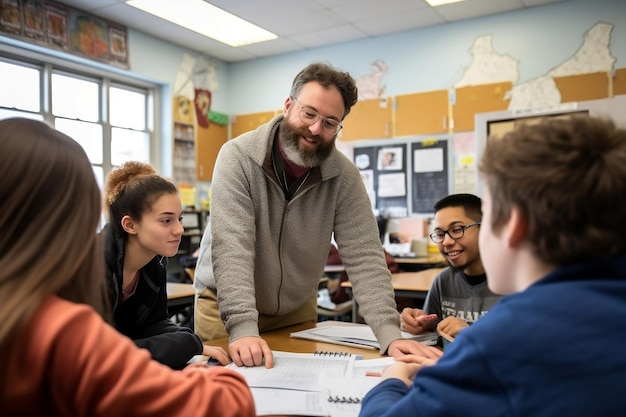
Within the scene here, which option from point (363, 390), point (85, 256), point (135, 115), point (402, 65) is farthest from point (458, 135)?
point (85, 256)

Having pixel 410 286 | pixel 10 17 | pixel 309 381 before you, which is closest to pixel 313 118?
pixel 309 381

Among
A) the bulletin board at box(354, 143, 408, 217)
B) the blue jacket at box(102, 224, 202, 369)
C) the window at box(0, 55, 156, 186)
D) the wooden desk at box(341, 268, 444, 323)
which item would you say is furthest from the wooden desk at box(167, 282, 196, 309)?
the bulletin board at box(354, 143, 408, 217)

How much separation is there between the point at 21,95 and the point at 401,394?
4793 millimetres

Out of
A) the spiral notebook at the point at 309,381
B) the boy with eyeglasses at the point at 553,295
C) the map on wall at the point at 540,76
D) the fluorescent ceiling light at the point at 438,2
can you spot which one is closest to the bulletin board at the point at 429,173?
the map on wall at the point at 540,76

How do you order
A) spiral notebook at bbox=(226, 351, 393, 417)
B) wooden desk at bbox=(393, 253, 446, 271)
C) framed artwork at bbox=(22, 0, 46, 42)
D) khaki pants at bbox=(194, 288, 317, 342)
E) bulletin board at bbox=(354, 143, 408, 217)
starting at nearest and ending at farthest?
spiral notebook at bbox=(226, 351, 393, 417)
khaki pants at bbox=(194, 288, 317, 342)
framed artwork at bbox=(22, 0, 46, 42)
wooden desk at bbox=(393, 253, 446, 271)
bulletin board at bbox=(354, 143, 408, 217)

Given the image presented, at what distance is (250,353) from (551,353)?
28.2 inches

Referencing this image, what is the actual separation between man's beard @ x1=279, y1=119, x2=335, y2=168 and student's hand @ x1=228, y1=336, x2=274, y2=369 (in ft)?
1.90

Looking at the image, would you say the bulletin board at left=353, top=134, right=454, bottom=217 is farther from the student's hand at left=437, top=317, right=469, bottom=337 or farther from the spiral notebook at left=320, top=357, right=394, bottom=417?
the spiral notebook at left=320, top=357, right=394, bottom=417

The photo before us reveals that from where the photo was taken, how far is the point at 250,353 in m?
1.16

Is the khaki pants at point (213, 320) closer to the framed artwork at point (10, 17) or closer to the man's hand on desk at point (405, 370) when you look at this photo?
the man's hand on desk at point (405, 370)

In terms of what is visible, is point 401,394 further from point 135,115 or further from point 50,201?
point 135,115

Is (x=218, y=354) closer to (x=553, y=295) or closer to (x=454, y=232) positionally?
(x=553, y=295)

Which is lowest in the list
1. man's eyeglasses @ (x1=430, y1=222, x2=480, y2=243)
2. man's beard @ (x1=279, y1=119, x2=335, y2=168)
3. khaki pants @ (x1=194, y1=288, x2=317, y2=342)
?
khaki pants @ (x1=194, y1=288, x2=317, y2=342)

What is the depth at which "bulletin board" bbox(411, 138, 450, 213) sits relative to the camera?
17.2ft
